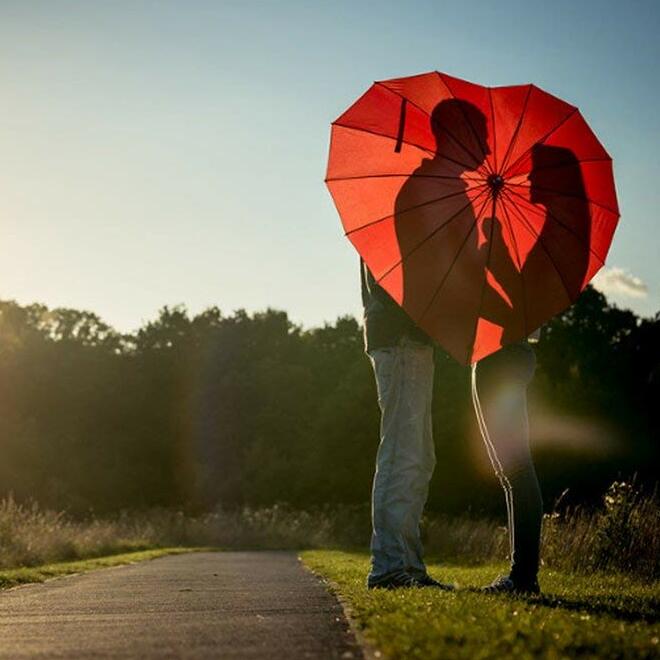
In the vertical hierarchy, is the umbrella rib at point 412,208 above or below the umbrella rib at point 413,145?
below

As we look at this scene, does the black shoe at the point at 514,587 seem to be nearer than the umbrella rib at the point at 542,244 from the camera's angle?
Yes

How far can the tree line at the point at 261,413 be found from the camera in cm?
4491

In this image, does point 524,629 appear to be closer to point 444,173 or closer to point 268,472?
point 444,173

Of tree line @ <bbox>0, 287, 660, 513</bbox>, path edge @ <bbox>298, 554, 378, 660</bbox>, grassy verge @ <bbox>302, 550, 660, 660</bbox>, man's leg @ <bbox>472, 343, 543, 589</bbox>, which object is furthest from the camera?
tree line @ <bbox>0, 287, 660, 513</bbox>

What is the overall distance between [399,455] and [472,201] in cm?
167

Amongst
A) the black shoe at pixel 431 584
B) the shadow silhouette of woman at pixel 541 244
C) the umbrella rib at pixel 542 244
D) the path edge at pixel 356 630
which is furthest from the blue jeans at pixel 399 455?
the umbrella rib at pixel 542 244

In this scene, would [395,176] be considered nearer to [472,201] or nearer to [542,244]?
[472,201]

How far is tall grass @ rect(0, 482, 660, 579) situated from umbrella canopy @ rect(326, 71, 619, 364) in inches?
160

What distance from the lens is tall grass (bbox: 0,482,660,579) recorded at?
10.9 meters

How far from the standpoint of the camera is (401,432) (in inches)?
275

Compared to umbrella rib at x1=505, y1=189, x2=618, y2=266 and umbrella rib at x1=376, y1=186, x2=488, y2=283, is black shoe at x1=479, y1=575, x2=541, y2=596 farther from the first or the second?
umbrella rib at x1=505, y1=189, x2=618, y2=266

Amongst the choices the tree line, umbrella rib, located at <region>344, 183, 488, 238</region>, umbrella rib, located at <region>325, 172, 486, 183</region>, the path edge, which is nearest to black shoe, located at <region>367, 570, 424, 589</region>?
the path edge

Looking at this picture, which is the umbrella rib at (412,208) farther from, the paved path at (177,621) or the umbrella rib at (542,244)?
the paved path at (177,621)

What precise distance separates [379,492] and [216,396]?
52698mm
